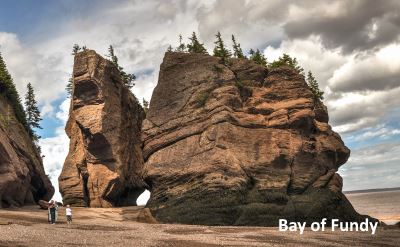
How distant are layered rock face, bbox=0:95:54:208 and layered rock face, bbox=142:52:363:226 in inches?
624

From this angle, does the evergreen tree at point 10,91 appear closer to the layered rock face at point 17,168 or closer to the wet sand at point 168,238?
the layered rock face at point 17,168

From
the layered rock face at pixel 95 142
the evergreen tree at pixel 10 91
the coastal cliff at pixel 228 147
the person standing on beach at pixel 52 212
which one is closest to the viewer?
→ the person standing on beach at pixel 52 212

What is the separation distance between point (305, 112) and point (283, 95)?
3.82 metres

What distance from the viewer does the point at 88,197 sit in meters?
60.5

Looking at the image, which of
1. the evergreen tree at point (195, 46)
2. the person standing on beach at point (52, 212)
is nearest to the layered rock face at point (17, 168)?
the person standing on beach at point (52, 212)

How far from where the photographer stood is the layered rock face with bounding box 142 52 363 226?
4012cm

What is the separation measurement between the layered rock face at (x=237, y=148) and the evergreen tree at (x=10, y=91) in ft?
104

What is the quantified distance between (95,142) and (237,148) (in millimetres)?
25483

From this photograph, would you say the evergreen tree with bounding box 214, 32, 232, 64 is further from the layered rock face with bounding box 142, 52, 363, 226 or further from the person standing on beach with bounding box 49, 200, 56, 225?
the person standing on beach with bounding box 49, 200, 56, 225

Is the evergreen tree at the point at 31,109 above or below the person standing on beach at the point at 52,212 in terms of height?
above

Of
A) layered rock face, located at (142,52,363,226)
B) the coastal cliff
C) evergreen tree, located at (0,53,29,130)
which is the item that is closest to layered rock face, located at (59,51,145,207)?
the coastal cliff

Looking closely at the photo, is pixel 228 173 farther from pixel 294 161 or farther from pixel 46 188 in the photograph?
pixel 46 188

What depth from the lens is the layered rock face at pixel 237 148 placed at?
40.1m

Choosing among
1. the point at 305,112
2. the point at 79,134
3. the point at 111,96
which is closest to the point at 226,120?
the point at 305,112
